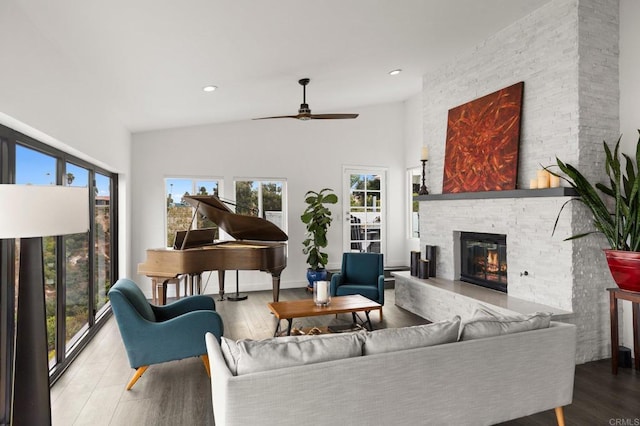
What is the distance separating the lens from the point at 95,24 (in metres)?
2.63

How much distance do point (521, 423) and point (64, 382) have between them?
3562 millimetres

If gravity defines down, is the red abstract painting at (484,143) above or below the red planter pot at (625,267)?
above

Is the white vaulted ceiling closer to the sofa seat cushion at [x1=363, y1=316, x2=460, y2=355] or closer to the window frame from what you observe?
the window frame

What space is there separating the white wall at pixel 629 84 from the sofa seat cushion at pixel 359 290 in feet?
8.36

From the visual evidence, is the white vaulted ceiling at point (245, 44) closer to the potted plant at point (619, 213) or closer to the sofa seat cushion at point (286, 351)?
the potted plant at point (619, 213)

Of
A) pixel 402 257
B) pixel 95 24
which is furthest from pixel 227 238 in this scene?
pixel 95 24

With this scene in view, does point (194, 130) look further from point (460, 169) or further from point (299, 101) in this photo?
point (460, 169)

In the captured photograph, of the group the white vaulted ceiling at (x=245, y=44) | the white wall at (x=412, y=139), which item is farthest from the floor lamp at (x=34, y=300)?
the white wall at (x=412, y=139)

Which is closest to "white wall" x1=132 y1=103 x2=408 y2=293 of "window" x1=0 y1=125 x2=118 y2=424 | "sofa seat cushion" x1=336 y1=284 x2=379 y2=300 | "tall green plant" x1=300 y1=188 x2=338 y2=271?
"tall green plant" x1=300 y1=188 x2=338 y2=271

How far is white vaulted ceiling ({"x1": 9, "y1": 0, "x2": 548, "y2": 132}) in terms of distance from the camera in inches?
105

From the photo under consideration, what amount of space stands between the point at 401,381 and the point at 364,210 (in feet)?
19.0

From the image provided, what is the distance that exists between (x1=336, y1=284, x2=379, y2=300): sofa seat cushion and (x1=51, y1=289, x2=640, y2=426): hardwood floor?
2060 mm

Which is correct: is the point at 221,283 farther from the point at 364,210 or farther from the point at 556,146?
the point at 556,146

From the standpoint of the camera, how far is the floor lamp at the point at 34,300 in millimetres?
1746
